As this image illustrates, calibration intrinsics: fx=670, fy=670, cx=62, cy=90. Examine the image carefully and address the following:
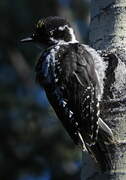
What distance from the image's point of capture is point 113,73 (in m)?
4.08

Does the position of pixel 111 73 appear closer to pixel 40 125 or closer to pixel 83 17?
pixel 40 125

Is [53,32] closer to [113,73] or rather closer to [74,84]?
[74,84]

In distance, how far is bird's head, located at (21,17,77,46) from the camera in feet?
15.3

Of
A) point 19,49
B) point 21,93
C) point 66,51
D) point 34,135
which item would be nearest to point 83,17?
point 19,49

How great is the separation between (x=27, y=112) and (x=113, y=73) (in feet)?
18.6

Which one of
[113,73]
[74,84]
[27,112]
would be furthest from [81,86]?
[27,112]

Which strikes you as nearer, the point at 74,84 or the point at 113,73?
the point at 113,73

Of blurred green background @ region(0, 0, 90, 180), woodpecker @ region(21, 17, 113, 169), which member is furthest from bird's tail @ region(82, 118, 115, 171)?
blurred green background @ region(0, 0, 90, 180)

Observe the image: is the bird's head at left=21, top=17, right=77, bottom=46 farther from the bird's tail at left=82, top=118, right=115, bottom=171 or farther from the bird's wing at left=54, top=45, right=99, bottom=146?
the bird's tail at left=82, top=118, right=115, bottom=171

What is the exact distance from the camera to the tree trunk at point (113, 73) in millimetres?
3660

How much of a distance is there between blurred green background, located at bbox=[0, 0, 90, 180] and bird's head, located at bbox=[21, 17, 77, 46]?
12.8 ft

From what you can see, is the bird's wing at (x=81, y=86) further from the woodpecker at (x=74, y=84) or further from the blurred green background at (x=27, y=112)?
the blurred green background at (x=27, y=112)

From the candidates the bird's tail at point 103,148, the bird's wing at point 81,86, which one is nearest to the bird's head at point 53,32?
the bird's wing at point 81,86

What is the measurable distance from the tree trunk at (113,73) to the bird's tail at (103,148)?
21mm
